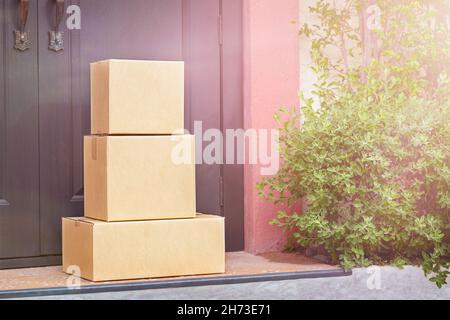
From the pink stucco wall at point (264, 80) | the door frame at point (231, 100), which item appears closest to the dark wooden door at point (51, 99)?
the door frame at point (231, 100)

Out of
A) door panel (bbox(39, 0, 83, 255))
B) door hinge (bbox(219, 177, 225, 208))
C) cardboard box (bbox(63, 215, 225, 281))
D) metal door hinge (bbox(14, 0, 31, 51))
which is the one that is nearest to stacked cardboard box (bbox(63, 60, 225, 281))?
cardboard box (bbox(63, 215, 225, 281))

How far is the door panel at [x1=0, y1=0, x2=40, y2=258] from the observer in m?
3.61

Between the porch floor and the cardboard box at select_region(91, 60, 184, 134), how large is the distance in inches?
23.4

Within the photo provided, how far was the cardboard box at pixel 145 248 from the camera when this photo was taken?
3.24 m

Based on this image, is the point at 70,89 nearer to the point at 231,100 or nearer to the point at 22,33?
the point at 22,33

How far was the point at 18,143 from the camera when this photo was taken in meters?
3.64

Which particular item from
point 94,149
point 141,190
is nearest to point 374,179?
point 141,190

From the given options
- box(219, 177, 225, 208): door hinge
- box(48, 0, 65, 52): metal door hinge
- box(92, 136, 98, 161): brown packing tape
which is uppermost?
box(48, 0, 65, 52): metal door hinge

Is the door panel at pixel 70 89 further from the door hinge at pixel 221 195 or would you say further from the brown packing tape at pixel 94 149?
the door hinge at pixel 221 195

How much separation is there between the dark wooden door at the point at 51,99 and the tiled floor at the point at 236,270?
0.19m

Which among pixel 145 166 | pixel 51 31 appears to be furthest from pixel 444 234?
pixel 51 31

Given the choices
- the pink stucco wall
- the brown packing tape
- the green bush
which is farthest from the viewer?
the pink stucco wall

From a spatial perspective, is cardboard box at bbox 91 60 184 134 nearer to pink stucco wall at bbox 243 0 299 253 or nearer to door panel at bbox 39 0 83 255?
door panel at bbox 39 0 83 255

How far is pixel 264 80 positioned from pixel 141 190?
3.40ft
